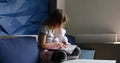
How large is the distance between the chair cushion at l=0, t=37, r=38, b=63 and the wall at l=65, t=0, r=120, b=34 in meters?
1.37

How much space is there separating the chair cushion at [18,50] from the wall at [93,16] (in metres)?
Answer: 1.37

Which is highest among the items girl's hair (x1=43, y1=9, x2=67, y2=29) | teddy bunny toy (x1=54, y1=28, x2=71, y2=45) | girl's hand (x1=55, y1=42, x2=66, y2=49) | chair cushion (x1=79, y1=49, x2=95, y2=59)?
girl's hair (x1=43, y1=9, x2=67, y2=29)

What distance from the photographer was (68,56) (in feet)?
8.99

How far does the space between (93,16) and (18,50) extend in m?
1.80

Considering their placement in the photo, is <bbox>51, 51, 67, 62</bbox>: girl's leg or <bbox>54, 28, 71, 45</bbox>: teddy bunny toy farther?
<bbox>54, 28, 71, 45</bbox>: teddy bunny toy

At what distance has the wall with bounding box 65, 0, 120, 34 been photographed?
3.99m

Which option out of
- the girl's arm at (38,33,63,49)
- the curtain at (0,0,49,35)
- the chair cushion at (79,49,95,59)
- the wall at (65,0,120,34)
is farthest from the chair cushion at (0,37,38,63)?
the wall at (65,0,120,34)

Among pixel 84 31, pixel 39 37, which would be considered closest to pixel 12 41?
pixel 39 37

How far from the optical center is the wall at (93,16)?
13.1 ft

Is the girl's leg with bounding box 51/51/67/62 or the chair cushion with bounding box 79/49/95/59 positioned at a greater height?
the girl's leg with bounding box 51/51/67/62

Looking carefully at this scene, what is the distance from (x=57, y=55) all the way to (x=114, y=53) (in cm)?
155

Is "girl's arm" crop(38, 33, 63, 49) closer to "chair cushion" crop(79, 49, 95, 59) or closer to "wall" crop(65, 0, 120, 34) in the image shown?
"chair cushion" crop(79, 49, 95, 59)

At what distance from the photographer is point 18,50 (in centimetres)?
259

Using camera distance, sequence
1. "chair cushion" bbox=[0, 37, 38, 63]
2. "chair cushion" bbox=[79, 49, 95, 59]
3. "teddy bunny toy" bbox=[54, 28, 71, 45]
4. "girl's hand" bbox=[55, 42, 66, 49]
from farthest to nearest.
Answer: "chair cushion" bbox=[79, 49, 95, 59], "teddy bunny toy" bbox=[54, 28, 71, 45], "girl's hand" bbox=[55, 42, 66, 49], "chair cushion" bbox=[0, 37, 38, 63]
